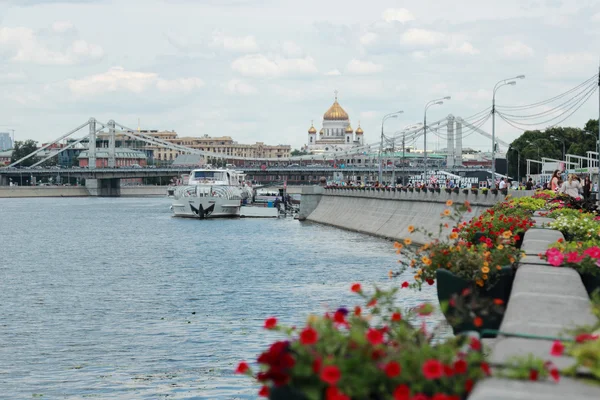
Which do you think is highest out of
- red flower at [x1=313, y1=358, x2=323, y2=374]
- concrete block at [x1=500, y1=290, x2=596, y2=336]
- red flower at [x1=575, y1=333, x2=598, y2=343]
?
red flower at [x1=575, y1=333, x2=598, y2=343]

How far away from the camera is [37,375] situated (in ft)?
58.4

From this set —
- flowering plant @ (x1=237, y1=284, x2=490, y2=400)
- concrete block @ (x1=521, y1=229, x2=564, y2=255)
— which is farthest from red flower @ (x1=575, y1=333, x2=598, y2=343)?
concrete block @ (x1=521, y1=229, x2=564, y2=255)

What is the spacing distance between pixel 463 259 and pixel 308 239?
49.6 metres

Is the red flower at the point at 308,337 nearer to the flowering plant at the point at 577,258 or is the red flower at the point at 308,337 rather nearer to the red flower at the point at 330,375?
the red flower at the point at 330,375

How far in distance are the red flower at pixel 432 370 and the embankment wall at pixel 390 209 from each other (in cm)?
3613

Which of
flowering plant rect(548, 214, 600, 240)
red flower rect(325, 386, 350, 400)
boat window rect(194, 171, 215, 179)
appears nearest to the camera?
red flower rect(325, 386, 350, 400)

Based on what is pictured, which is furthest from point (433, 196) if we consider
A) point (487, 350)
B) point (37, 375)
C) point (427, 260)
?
point (487, 350)

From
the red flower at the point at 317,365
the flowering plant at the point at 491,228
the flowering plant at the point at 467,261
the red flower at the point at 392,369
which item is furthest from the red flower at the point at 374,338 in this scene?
the flowering plant at the point at 491,228

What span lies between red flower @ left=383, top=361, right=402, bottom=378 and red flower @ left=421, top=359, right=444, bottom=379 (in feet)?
0.48

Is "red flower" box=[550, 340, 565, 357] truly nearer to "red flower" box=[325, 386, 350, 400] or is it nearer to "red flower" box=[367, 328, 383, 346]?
"red flower" box=[367, 328, 383, 346]

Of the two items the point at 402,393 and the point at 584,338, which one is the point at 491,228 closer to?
the point at 584,338

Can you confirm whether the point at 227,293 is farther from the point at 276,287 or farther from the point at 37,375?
the point at 37,375

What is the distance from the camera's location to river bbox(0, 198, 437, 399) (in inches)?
683

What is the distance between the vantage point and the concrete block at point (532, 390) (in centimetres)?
542
